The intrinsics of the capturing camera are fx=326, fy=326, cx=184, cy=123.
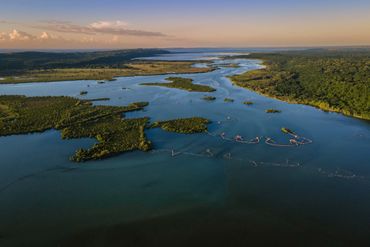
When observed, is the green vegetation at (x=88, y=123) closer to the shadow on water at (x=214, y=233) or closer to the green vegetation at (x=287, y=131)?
the green vegetation at (x=287, y=131)

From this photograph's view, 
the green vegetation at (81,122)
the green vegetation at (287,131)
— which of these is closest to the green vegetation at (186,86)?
the green vegetation at (81,122)

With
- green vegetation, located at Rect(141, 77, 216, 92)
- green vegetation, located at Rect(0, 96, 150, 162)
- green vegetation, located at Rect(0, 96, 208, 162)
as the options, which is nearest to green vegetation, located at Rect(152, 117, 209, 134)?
green vegetation, located at Rect(0, 96, 208, 162)

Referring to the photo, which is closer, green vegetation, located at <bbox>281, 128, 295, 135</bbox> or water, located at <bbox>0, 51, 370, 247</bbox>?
water, located at <bbox>0, 51, 370, 247</bbox>

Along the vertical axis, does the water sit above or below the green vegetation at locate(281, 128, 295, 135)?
below

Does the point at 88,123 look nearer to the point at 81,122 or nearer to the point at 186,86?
the point at 81,122

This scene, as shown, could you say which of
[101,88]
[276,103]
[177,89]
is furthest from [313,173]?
[101,88]

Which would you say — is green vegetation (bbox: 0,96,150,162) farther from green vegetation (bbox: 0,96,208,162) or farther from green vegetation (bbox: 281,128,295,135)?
green vegetation (bbox: 281,128,295,135)
